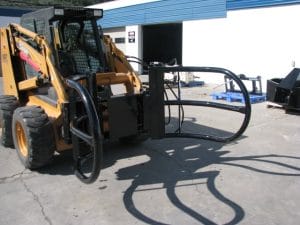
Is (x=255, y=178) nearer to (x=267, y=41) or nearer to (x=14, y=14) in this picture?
(x=267, y=41)

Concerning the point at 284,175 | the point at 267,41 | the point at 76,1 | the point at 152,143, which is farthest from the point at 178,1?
the point at 76,1

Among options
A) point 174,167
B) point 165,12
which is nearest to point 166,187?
point 174,167

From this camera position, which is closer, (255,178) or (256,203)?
(256,203)

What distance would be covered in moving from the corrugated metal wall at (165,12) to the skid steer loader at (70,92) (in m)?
9.70

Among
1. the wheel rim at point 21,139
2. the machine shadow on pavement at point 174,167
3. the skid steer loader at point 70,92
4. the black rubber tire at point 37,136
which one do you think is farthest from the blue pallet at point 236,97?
the black rubber tire at point 37,136

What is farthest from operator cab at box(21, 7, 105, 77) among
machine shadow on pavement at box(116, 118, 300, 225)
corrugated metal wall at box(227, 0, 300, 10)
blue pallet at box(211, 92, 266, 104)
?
corrugated metal wall at box(227, 0, 300, 10)

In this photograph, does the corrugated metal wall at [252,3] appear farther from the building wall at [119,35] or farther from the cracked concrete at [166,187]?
the building wall at [119,35]

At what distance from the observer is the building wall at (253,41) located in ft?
42.0

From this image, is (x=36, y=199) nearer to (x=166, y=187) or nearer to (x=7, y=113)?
(x=166, y=187)

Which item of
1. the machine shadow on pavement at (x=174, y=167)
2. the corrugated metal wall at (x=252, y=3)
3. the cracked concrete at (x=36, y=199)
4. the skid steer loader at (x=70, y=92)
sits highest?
the corrugated metal wall at (x=252, y=3)

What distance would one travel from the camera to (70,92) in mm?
5395

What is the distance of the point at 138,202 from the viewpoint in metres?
4.79

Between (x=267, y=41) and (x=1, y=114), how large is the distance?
949 cm

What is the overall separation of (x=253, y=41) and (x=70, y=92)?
32.5 feet
